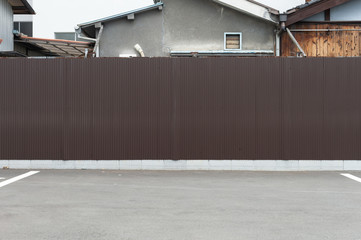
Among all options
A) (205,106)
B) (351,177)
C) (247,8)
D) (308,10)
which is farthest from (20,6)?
(351,177)

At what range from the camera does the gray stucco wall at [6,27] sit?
50.2ft

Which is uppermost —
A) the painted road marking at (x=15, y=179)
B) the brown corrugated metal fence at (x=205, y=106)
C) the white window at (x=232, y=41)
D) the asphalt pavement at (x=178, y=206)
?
the white window at (x=232, y=41)

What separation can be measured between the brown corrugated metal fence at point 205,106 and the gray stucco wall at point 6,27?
6760mm

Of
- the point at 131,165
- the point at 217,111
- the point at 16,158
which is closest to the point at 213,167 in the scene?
the point at 217,111

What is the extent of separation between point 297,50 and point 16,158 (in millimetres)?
9932

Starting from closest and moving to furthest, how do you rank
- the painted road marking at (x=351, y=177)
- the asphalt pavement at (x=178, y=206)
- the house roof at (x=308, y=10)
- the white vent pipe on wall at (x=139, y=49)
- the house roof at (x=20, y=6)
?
the asphalt pavement at (x=178, y=206), the painted road marking at (x=351, y=177), the house roof at (x=308, y=10), the white vent pipe on wall at (x=139, y=49), the house roof at (x=20, y=6)

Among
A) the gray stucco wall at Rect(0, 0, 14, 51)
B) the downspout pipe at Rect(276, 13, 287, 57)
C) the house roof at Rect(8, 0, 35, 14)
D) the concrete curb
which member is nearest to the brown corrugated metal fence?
the concrete curb

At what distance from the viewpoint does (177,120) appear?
9.40 metres

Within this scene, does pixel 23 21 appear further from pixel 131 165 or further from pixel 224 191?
pixel 224 191

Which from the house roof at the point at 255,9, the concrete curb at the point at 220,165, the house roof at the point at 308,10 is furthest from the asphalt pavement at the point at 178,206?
the house roof at the point at 255,9

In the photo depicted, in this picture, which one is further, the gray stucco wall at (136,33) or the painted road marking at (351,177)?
the gray stucco wall at (136,33)

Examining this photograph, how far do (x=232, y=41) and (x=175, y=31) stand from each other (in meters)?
2.11

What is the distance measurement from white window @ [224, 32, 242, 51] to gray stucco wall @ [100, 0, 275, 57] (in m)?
0.19

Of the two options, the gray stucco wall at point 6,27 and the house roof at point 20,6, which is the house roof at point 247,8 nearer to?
the gray stucco wall at point 6,27
